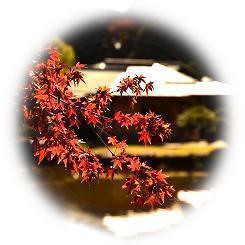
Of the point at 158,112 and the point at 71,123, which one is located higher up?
the point at 158,112

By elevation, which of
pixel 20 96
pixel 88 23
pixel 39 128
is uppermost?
pixel 88 23

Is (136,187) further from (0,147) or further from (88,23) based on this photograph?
(88,23)

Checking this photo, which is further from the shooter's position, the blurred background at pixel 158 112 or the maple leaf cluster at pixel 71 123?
the blurred background at pixel 158 112

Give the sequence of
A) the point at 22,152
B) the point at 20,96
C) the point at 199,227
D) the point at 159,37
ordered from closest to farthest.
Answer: the point at 20,96, the point at 199,227, the point at 22,152, the point at 159,37

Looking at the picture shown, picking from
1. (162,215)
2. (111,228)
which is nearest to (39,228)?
(111,228)

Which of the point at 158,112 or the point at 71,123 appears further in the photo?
the point at 158,112

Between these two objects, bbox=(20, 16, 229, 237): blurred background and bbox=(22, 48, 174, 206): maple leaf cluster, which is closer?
bbox=(22, 48, 174, 206): maple leaf cluster

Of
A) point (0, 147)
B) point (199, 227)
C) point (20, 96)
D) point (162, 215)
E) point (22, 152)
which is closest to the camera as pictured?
point (20, 96)

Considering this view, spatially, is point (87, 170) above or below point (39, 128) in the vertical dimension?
below
